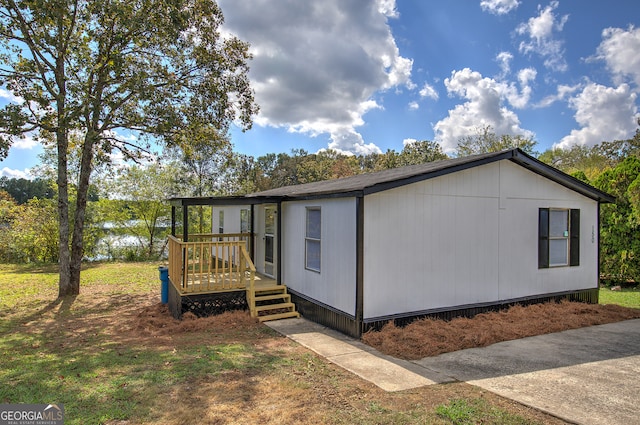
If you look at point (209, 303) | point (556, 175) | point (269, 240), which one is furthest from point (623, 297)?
point (209, 303)

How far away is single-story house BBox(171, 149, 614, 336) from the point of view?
20.5ft

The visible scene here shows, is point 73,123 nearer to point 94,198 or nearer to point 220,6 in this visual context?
point 220,6

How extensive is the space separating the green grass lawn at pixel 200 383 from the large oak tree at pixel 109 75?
4476mm

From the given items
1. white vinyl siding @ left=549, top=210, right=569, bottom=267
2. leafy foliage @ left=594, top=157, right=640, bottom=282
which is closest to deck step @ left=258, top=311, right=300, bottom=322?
white vinyl siding @ left=549, top=210, right=569, bottom=267

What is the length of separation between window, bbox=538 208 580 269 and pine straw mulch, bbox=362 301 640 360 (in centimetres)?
94

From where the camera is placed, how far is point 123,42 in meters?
9.42

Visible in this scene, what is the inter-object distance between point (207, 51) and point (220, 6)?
1.34 m

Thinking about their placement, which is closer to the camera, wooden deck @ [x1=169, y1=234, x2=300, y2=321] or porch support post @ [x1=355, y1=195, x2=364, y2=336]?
porch support post @ [x1=355, y1=195, x2=364, y2=336]

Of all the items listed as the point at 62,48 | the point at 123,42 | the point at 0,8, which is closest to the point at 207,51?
the point at 123,42

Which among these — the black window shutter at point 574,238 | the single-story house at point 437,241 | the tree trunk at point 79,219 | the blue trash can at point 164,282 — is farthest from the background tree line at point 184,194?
the blue trash can at point 164,282

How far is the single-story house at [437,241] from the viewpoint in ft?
20.5

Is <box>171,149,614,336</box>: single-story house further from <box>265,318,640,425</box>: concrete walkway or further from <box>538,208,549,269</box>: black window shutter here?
<box>265,318,640,425</box>: concrete walkway

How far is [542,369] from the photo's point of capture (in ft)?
15.5

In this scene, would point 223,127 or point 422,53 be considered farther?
point 422,53
